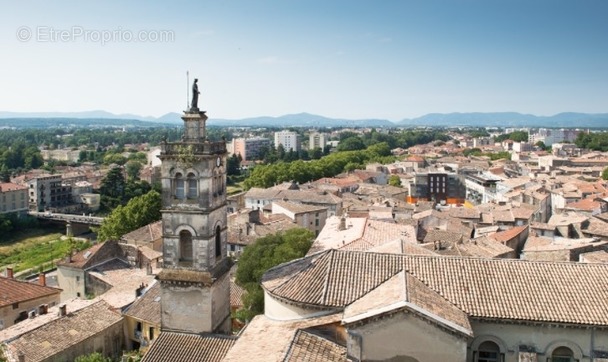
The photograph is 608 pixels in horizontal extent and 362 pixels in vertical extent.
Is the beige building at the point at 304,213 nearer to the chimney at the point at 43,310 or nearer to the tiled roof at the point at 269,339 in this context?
the chimney at the point at 43,310

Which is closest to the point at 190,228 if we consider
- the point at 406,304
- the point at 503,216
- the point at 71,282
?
the point at 406,304

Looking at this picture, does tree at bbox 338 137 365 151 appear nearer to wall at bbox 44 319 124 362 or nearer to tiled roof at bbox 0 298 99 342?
tiled roof at bbox 0 298 99 342

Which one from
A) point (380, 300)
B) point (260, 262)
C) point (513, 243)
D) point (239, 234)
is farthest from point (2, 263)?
point (380, 300)

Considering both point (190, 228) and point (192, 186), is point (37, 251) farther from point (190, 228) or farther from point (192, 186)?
point (192, 186)

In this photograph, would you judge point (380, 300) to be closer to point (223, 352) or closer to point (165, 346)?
point (223, 352)

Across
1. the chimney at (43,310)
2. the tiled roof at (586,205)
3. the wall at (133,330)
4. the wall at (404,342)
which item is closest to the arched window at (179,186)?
the wall at (404,342)
